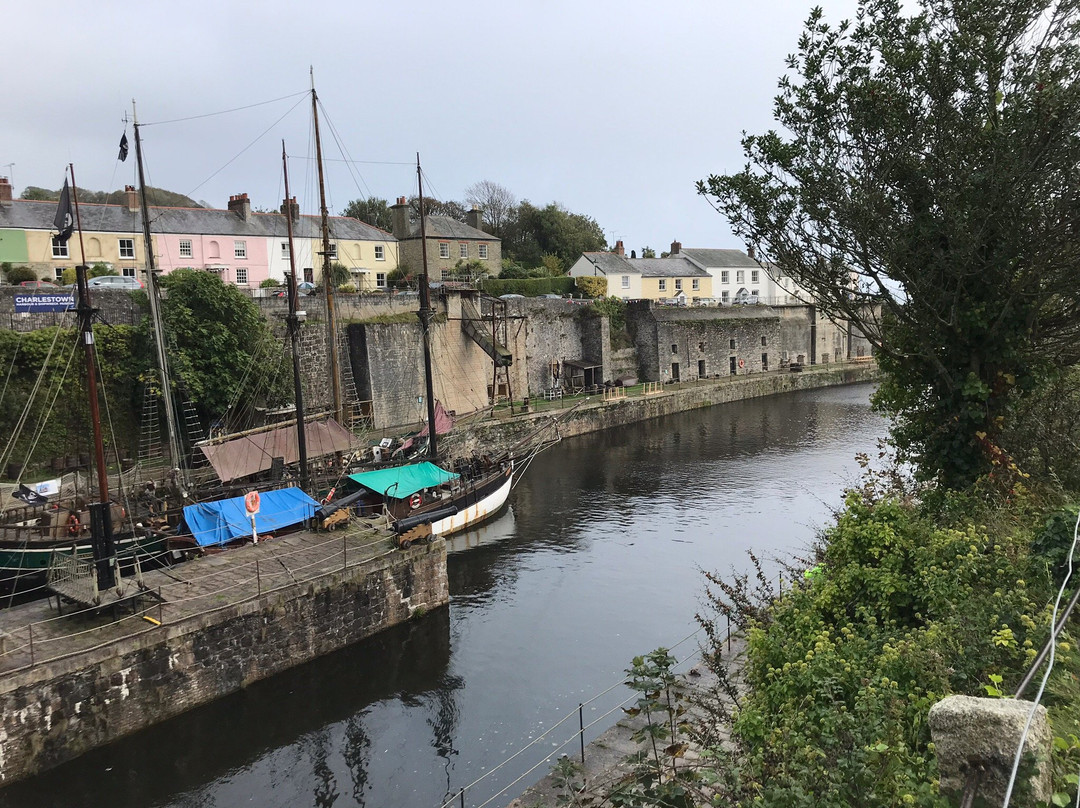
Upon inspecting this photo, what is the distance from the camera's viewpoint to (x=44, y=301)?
58.0ft

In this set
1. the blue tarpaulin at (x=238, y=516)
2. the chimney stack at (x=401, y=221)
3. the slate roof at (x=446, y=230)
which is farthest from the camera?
the slate roof at (x=446, y=230)

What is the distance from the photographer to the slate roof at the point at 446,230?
40969mm

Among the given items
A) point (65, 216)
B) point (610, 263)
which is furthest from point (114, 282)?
point (610, 263)

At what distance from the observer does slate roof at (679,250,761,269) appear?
57.1 meters

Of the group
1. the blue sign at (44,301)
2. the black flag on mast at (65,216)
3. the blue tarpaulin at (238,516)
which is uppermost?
the black flag on mast at (65,216)

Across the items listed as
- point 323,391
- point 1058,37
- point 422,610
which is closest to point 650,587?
point 422,610

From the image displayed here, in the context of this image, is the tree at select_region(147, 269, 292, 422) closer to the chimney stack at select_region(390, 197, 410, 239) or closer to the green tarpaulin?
the green tarpaulin

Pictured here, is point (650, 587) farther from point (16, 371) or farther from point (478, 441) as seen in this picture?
point (16, 371)

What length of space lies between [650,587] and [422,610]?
488cm

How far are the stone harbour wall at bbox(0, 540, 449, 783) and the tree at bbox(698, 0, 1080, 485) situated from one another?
8643 mm

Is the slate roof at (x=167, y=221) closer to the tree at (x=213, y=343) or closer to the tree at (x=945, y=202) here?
the tree at (x=213, y=343)

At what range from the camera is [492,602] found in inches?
629

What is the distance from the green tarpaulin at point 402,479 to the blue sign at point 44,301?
24.7ft

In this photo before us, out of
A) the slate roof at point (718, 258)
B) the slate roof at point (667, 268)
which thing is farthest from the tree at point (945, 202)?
the slate roof at point (718, 258)
